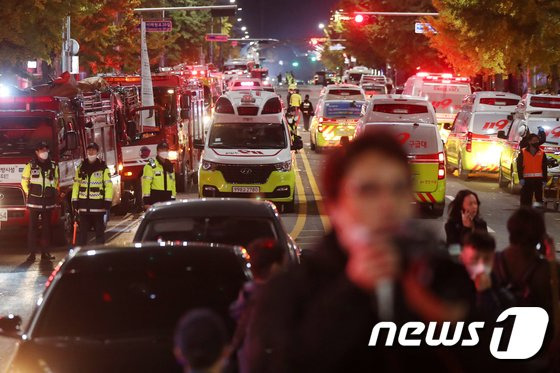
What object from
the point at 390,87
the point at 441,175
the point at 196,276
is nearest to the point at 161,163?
the point at 441,175

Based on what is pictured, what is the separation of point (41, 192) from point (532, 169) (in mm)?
8768

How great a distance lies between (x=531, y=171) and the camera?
21.3 meters

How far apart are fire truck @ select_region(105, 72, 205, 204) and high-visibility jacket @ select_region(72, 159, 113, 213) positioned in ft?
23.0

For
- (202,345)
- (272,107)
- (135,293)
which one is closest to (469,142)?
(272,107)

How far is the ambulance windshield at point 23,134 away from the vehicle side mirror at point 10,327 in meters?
13.0

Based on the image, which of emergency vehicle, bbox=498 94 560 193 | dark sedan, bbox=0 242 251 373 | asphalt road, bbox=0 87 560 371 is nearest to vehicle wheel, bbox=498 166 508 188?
emergency vehicle, bbox=498 94 560 193

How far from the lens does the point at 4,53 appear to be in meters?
30.0

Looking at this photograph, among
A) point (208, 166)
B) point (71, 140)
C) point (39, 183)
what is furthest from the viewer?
point (208, 166)

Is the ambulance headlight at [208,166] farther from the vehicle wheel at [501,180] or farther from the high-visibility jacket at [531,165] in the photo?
the vehicle wheel at [501,180]

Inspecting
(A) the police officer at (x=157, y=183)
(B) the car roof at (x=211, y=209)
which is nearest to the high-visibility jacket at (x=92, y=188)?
(A) the police officer at (x=157, y=183)

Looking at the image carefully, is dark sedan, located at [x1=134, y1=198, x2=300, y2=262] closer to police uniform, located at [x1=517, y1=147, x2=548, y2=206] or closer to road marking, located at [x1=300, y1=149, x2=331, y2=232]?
road marking, located at [x1=300, y1=149, x2=331, y2=232]

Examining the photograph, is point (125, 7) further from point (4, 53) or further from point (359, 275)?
point (359, 275)

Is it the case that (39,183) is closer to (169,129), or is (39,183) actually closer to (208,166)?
(208,166)

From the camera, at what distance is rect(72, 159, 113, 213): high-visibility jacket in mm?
16594
